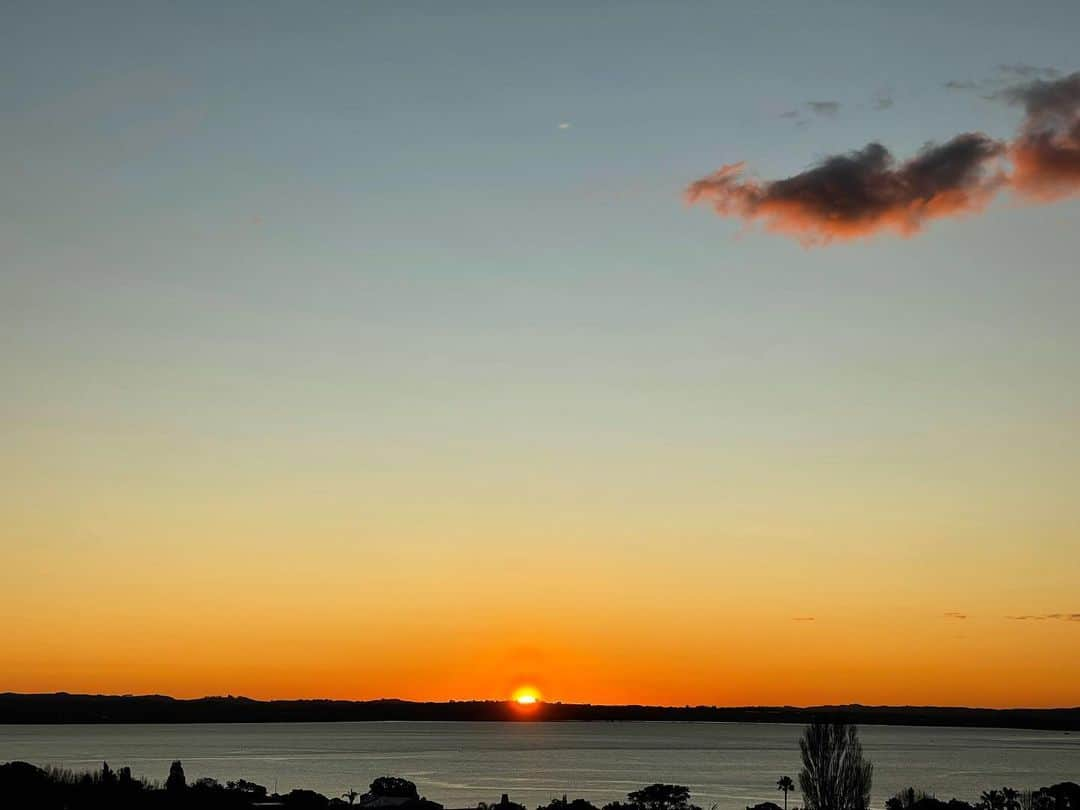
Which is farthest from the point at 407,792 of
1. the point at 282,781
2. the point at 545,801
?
the point at 282,781

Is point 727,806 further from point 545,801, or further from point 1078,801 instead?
point 1078,801

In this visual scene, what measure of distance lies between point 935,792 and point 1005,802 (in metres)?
72.0

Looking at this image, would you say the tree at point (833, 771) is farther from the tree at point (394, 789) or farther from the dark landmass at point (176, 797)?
the tree at point (394, 789)

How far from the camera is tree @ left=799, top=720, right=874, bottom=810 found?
6575 centimetres

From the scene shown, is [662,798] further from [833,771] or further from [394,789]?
[833,771]

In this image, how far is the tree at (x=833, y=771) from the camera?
216 ft

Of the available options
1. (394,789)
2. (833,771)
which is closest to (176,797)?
(394,789)

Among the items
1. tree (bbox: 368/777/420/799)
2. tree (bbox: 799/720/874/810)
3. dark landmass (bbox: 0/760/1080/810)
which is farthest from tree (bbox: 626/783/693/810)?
tree (bbox: 799/720/874/810)

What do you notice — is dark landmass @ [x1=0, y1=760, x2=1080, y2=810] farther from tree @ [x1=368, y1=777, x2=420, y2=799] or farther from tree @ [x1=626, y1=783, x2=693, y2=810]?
tree @ [x1=626, y1=783, x2=693, y2=810]

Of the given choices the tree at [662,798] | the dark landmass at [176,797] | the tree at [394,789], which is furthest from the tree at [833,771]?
the tree at [662,798]

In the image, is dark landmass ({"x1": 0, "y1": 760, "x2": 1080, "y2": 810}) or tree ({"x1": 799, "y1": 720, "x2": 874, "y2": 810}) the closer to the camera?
tree ({"x1": 799, "y1": 720, "x2": 874, "y2": 810})

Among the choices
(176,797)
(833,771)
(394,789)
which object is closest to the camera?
(833,771)

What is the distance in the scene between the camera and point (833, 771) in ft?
217

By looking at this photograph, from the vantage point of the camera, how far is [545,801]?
6142 inches
